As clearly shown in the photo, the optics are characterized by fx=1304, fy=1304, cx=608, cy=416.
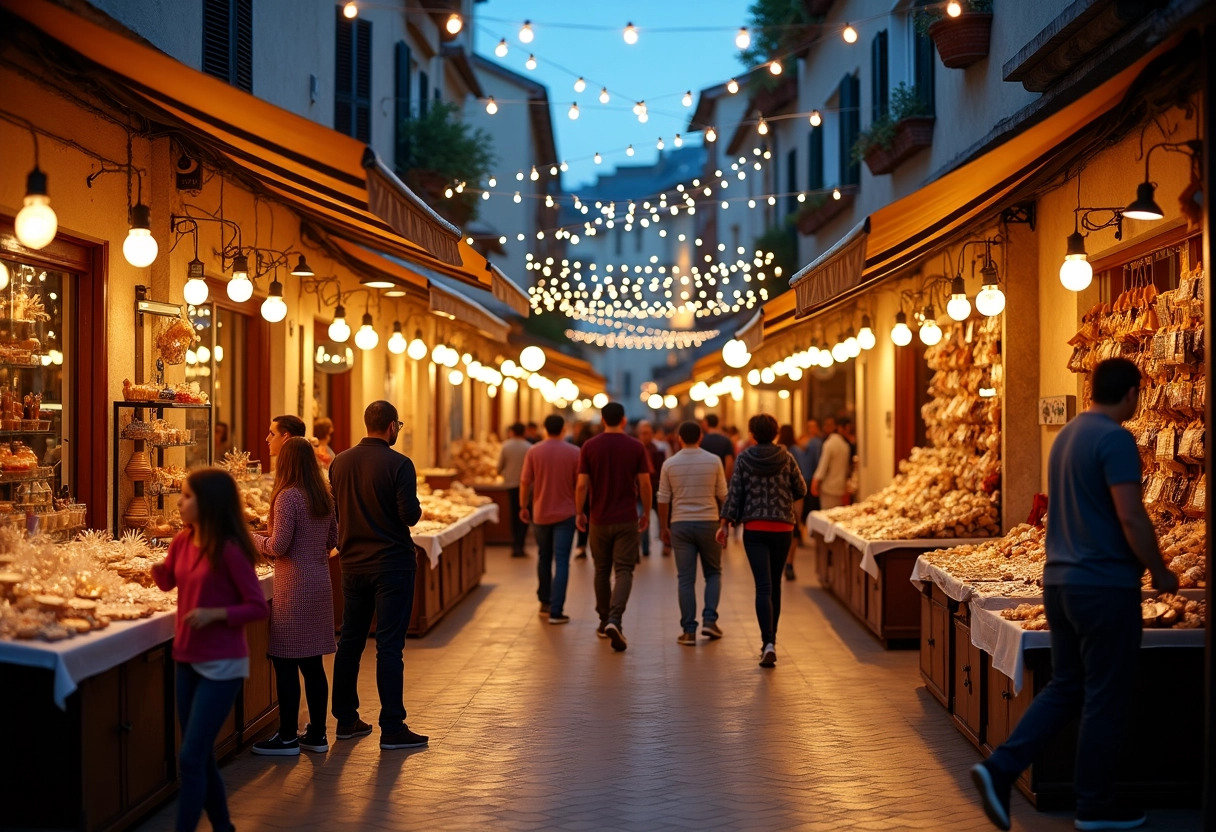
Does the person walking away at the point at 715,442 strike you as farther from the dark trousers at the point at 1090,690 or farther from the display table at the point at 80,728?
the display table at the point at 80,728

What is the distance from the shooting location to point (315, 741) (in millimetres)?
7352

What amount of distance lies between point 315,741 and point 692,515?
443 centimetres

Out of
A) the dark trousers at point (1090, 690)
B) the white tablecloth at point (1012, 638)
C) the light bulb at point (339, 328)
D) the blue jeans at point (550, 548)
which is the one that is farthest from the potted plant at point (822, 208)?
the dark trousers at point (1090, 690)

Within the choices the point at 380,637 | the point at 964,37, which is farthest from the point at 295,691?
the point at 964,37

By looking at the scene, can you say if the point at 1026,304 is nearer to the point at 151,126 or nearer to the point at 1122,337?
the point at 1122,337

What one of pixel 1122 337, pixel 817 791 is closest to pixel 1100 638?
pixel 817 791

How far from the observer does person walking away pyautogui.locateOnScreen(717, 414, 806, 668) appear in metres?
10.2

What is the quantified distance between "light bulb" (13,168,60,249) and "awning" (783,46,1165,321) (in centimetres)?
477

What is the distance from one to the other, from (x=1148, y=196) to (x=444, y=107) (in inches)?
570

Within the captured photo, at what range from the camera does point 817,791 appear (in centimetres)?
652

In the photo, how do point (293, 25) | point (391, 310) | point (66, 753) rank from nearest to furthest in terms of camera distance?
1. point (66, 753)
2. point (293, 25)
3. point (391, 310)

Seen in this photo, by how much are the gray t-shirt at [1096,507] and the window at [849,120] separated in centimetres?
1303

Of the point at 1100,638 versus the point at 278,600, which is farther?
the point at 278,600

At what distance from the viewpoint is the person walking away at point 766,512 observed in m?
10.2
